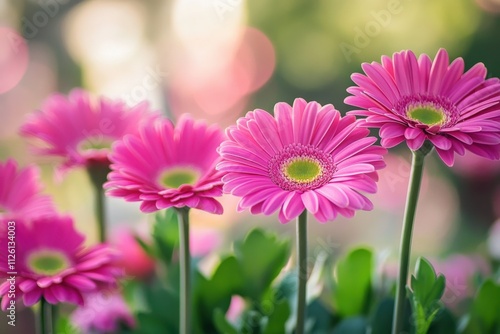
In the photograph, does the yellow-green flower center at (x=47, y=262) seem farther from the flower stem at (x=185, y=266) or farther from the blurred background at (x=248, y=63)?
the blurred background at (x=248, y=63)

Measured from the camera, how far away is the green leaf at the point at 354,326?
0.32 metres

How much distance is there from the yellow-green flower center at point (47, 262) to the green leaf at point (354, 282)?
0.14 meters

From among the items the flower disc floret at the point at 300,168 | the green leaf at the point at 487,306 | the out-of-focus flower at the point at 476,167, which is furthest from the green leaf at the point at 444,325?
the out-of-focus flower at the point at 476,167

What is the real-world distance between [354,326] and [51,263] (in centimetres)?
14

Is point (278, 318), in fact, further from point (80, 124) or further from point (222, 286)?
point (80, 124)

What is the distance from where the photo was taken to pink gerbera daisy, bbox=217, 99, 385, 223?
227 mm

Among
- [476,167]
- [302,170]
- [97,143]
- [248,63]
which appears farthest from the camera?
[248,63]

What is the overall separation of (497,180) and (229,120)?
31 cm

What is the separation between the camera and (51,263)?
291 mm

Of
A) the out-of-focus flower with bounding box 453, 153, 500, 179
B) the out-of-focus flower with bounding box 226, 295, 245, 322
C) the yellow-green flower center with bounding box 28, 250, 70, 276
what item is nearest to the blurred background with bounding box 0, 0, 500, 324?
the out-of-focus flower with bounding box 453, 153, 500, 179

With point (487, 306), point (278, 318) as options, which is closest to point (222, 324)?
point (278, 318)

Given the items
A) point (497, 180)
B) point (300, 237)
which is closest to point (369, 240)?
point (497, 180)

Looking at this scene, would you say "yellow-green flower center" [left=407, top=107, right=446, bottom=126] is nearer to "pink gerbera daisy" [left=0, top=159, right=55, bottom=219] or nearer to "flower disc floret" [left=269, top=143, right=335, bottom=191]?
"flower disc floret" [left=269, top=143, right=335, bottom=191]

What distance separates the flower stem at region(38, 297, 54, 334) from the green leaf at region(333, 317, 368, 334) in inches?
5.3
